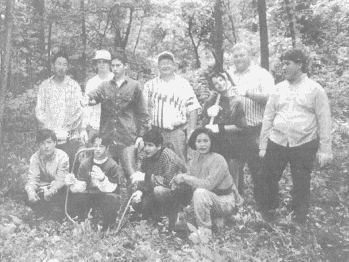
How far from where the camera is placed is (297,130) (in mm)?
5219

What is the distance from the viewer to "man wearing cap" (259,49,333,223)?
5.09 m

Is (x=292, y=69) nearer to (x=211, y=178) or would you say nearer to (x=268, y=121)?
(x=268, y=121)

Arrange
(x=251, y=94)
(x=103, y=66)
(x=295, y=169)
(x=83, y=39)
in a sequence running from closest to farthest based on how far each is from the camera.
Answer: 1. (x=295, y=169)
2. (x=251, y=94)
3. (x=103, y=66)
4. (x=83, y=39)

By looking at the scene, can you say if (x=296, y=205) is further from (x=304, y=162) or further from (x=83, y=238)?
(x=83, y=238)

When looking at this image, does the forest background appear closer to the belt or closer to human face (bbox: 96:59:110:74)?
the belt

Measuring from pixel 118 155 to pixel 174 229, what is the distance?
1.24 metres

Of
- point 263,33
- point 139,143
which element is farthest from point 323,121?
point 263,33

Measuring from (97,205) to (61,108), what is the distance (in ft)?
4.98

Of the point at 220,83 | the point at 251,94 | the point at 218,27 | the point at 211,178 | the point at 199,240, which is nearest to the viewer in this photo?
the point at 199,240

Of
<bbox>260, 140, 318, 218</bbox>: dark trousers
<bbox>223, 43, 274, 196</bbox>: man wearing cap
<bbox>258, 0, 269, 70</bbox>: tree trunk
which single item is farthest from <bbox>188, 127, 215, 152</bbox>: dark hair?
<bbox>258, 0, 269, 70</bbox>: tree trunk

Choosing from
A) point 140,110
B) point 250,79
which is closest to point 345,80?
point 250,79

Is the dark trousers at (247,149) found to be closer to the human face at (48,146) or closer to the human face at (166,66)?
the human face at (166,66)

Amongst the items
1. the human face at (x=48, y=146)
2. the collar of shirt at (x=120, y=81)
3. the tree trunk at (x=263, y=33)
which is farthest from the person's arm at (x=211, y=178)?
the tree trunk at (x=263, y=33)

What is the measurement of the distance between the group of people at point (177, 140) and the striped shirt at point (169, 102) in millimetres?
13
